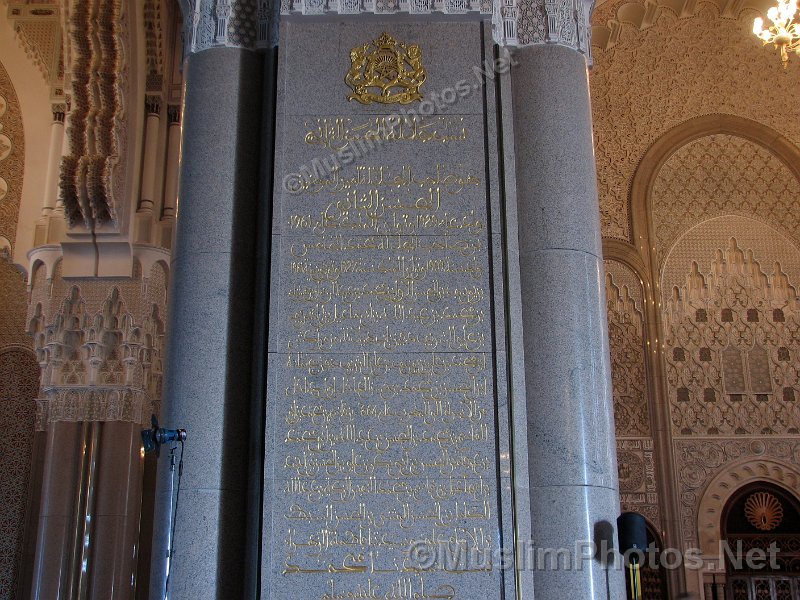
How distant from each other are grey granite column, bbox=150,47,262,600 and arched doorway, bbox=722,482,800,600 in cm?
516

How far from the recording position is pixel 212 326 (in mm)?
3916

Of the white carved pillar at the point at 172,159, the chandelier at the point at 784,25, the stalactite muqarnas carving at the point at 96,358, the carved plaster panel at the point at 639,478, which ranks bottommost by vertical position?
the carved plaster panel at the point at 639,478

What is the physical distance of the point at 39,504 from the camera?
25.6 ft

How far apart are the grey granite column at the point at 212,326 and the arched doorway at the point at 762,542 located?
16.9 feet

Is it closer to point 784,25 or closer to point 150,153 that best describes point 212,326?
point 150,153

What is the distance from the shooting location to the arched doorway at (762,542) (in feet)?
24.8

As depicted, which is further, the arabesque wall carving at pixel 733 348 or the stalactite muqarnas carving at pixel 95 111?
the arabesque wall carving at pixel 733 348

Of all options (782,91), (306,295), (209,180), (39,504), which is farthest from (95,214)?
(782,91)

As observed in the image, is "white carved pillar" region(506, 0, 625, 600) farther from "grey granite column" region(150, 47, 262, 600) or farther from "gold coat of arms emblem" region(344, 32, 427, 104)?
"grey granite column" region(150, 47, 262, 600)

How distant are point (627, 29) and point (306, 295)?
592cm

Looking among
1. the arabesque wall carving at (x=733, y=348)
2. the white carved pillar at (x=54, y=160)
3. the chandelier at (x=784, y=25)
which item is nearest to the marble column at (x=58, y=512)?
the white carved pillar at (x=54, y=160)

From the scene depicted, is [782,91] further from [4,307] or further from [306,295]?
[4,307]

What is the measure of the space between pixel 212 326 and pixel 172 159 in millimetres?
4248

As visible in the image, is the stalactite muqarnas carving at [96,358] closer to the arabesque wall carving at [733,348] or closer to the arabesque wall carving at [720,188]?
the arabesque wall carving at [733,348]
